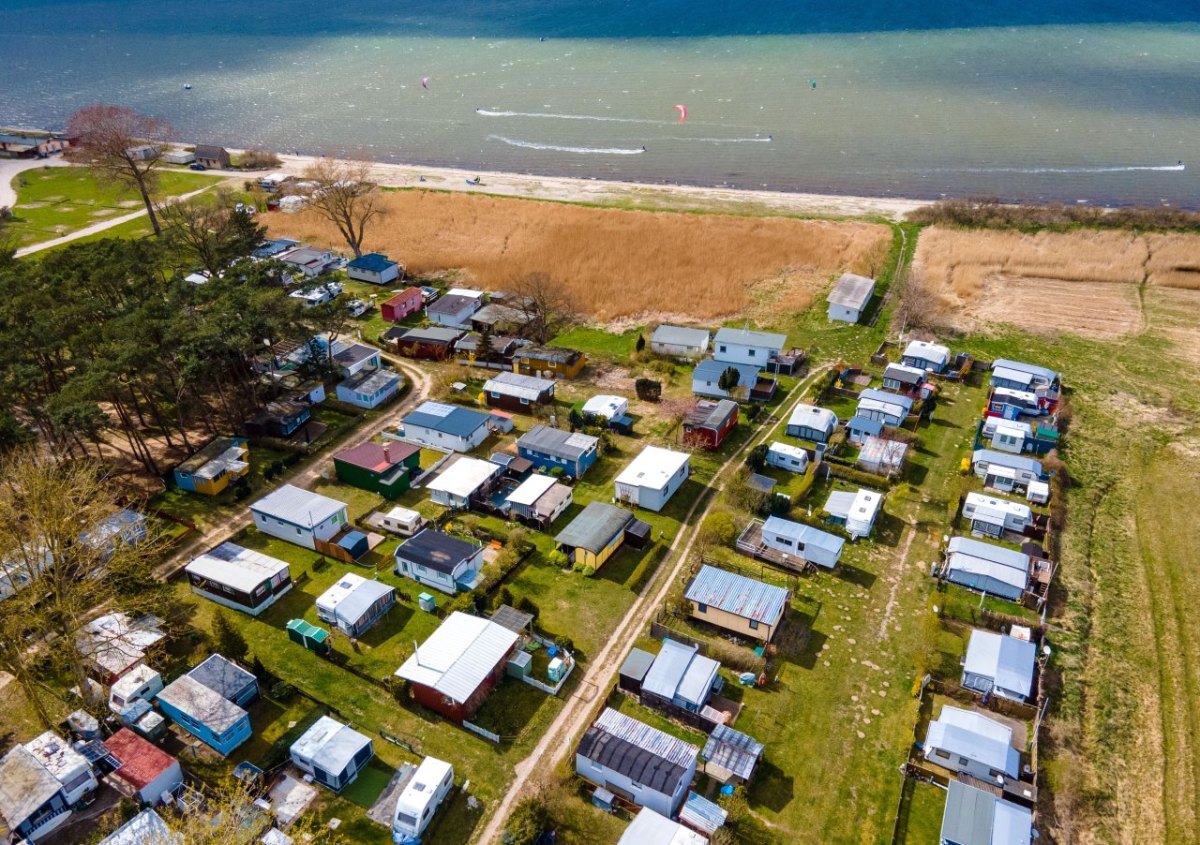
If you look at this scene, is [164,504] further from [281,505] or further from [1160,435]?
[1160,435]

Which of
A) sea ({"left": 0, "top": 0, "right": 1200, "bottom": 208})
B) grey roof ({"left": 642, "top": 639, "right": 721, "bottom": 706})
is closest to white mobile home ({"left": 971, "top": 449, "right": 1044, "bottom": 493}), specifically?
grey roof ({"left": 642, "top": 639, "right": 721, "bottom": 706})

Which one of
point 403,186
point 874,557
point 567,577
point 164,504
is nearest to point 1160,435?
point 874,557

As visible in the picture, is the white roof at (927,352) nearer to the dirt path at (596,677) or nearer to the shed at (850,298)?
the shed at (850,298)

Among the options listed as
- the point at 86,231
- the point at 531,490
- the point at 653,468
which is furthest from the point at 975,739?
the point at 86,231

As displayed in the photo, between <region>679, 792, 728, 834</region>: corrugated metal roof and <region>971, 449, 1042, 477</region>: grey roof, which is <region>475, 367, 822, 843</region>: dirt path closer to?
<region>679, 792, 728, 834</region>: corrugated metal roof

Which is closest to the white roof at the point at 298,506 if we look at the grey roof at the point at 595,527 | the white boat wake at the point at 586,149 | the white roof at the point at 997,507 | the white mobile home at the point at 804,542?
the grey roof at the point at 595,527

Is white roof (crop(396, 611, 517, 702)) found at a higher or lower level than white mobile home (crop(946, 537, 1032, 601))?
lower
